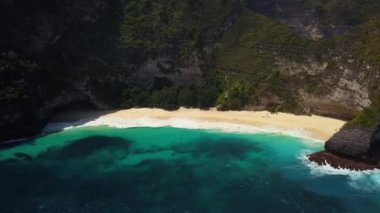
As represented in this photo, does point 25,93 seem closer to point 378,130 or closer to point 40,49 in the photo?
point 40,49

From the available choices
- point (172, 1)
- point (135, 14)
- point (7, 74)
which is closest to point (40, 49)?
point (7, 74)

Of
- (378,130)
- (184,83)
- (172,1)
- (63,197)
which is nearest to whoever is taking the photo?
(63,197)

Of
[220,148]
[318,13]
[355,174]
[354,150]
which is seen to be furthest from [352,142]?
[318,13]

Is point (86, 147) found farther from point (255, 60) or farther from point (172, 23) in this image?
point (255, 60)

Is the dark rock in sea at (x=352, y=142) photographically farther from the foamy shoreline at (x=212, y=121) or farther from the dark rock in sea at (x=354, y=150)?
the foamy shoreline at (x=212, y=121)

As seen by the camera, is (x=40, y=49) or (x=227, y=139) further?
(x=40, y=49)

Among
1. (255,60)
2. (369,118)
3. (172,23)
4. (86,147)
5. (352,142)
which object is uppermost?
(172,23)

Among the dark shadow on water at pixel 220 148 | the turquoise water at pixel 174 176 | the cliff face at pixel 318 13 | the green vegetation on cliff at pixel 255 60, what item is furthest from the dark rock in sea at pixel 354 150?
the cliff face at pixel 318 13
